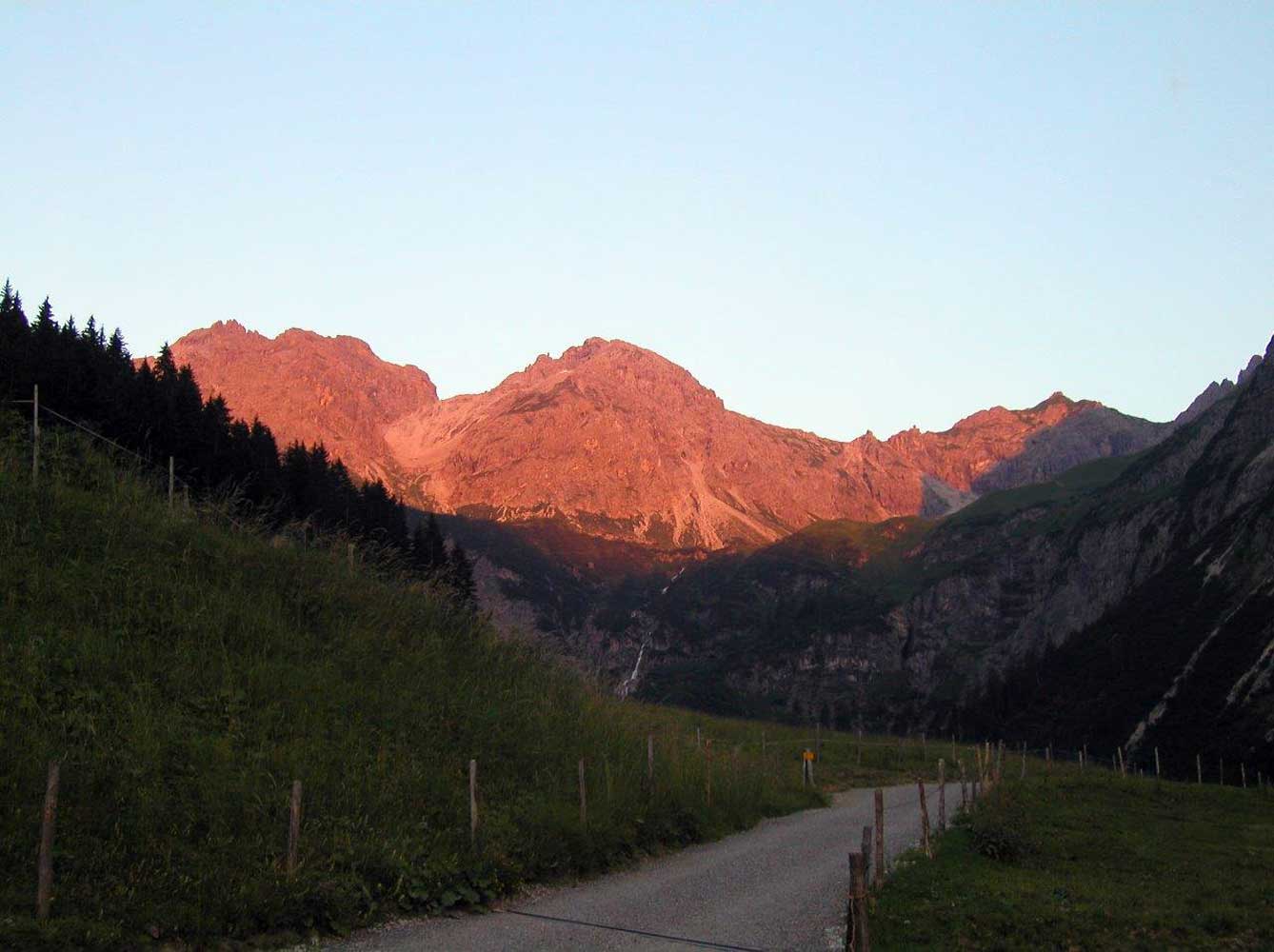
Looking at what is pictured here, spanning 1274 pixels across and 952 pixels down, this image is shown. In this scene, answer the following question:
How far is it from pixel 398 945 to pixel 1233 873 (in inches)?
656

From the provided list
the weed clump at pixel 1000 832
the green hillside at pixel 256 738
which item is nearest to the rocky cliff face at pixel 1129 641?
the weed clump at pixel 1000 832

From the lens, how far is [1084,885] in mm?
19469

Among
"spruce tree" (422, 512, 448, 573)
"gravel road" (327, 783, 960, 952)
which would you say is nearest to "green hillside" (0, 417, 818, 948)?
"gravel road" (327, 783, 960, 952)

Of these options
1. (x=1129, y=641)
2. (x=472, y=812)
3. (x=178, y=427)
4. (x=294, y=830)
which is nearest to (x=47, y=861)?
(x=294, y=830)

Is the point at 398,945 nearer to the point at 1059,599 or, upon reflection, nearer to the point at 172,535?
the point at 172,535

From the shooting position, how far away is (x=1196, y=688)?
7700 centimetres

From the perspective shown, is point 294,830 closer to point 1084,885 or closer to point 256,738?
point 256,738

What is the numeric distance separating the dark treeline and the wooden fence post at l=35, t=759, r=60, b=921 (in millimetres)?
20748

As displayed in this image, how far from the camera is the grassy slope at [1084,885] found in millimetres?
15328

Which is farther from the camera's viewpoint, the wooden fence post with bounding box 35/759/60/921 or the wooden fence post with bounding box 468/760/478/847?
the wooden fence post with bounding box 468/760/478/847

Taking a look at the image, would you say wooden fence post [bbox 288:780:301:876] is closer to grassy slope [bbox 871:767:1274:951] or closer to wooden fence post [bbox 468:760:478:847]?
wooden fence post [bbox 468:760:478:847]

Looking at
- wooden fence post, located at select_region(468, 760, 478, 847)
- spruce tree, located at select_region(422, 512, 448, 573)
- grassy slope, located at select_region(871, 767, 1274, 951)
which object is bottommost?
grassy slope, located at select_region(871, 767, 1274, 951)

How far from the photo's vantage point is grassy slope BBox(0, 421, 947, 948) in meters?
14.3

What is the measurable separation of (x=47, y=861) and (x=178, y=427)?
42.3 m
